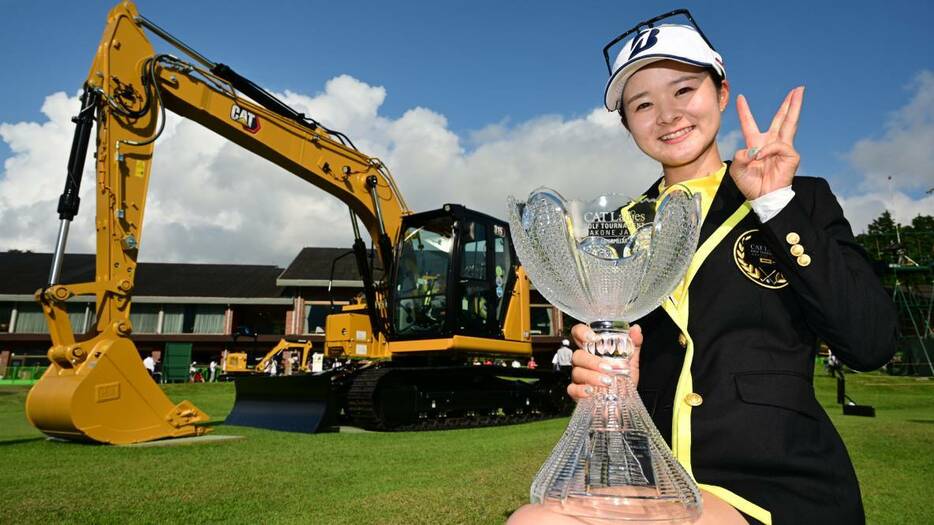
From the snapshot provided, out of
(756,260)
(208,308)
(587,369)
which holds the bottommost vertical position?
(587,369)

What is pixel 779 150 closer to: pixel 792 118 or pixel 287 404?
pixel 792 118

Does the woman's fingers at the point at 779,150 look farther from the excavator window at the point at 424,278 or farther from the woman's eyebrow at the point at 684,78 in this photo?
the excavator window at the point at 424,278

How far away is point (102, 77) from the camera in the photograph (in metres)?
6.81

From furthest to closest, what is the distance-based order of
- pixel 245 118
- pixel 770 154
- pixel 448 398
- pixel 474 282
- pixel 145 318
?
pixel 145 318
pixel 448 398
pixel 474 282
pixel 245 118
pixel 770 154

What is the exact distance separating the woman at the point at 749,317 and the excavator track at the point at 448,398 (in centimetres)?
683

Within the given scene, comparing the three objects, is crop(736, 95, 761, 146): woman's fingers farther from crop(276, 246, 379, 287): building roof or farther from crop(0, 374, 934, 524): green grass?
crop(276, 246, 379, 287): building roof

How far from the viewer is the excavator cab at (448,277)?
8.15 m

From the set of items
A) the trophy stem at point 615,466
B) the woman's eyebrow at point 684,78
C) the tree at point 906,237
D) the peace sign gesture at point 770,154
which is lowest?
the trophy stem at point 615,466

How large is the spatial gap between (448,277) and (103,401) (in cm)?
435

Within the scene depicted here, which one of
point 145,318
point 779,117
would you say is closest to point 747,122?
point 779,117

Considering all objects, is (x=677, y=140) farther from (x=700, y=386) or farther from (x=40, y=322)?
(x=40, y=322)

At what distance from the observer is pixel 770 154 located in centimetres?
106

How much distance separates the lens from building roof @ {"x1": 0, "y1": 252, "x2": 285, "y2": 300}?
104 feet

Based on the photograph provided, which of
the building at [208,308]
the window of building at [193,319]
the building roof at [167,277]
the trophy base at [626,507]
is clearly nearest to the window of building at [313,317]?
the building at [208,308]
